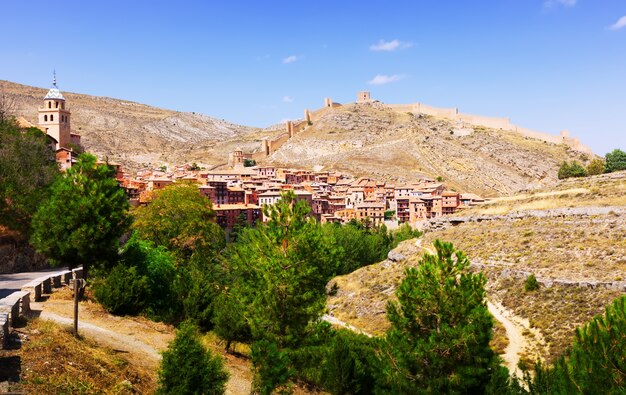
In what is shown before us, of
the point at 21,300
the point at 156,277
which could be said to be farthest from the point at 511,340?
the point at 21,300

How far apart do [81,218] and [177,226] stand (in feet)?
74.2

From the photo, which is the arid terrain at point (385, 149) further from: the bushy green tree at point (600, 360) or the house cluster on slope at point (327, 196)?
the bushy green tree at point (600, 360)

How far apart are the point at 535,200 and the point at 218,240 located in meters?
31.8

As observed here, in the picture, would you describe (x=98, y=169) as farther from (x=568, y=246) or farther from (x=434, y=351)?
(x=568, y=246)

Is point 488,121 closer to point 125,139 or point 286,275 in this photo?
point 125,139

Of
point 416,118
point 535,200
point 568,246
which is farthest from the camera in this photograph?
point 416,118

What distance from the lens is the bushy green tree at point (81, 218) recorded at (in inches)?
575

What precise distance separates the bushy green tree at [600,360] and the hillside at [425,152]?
366ft

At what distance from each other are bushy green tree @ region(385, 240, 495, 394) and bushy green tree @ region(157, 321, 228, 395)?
15.8ft

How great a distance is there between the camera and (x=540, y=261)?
121 feet

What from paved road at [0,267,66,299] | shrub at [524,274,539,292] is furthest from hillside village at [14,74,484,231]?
shrub at [524,274,539,292]

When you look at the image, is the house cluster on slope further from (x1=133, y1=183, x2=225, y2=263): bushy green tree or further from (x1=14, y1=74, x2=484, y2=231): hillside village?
(x1=133, y1=183, x2=225, y2=263): bushy green tree

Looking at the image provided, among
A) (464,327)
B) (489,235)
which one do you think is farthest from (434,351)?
(489,235)

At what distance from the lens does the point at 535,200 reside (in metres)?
53.9
